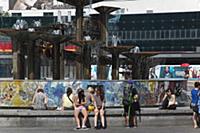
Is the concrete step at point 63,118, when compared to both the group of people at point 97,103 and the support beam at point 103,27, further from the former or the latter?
the support beam at point 103,27

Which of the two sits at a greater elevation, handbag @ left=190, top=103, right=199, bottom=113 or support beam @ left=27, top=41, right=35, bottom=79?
support beam @ left=27, top=41, right=35, bottom=79

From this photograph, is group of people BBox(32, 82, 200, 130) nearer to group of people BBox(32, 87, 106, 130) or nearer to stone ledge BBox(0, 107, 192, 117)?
group of people BBox(32, 87, 106, 130)

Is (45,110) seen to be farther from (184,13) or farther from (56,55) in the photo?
(184,13)

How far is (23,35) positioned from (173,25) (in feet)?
309

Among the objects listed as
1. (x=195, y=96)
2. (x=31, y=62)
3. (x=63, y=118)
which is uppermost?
(x=31, y=62)

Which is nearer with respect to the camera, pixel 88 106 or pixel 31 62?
pixel 88 106

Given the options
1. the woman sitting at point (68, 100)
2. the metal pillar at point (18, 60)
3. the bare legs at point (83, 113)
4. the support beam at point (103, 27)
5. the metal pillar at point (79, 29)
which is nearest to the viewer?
the bare legs at point (83, 113)

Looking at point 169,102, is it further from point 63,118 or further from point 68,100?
point 63,118

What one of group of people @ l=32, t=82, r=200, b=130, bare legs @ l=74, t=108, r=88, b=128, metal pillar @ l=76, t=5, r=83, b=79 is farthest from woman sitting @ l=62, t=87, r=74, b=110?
metal pillar @ l=76, t=5, r=83, b=79

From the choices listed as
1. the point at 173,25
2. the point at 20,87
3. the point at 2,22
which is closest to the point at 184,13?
the point at 173,25

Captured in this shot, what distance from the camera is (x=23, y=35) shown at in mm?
26172

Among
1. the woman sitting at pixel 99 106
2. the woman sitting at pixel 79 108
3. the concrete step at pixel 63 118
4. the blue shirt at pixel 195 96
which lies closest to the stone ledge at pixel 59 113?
the concrete step at pixel 63 118

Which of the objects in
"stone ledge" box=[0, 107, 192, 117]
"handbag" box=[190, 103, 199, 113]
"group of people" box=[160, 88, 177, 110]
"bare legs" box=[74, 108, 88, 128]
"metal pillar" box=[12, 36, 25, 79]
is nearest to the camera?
"bare legs" box=[74, 108, 88, 128]

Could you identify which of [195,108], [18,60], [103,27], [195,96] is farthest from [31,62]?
[195,108]
